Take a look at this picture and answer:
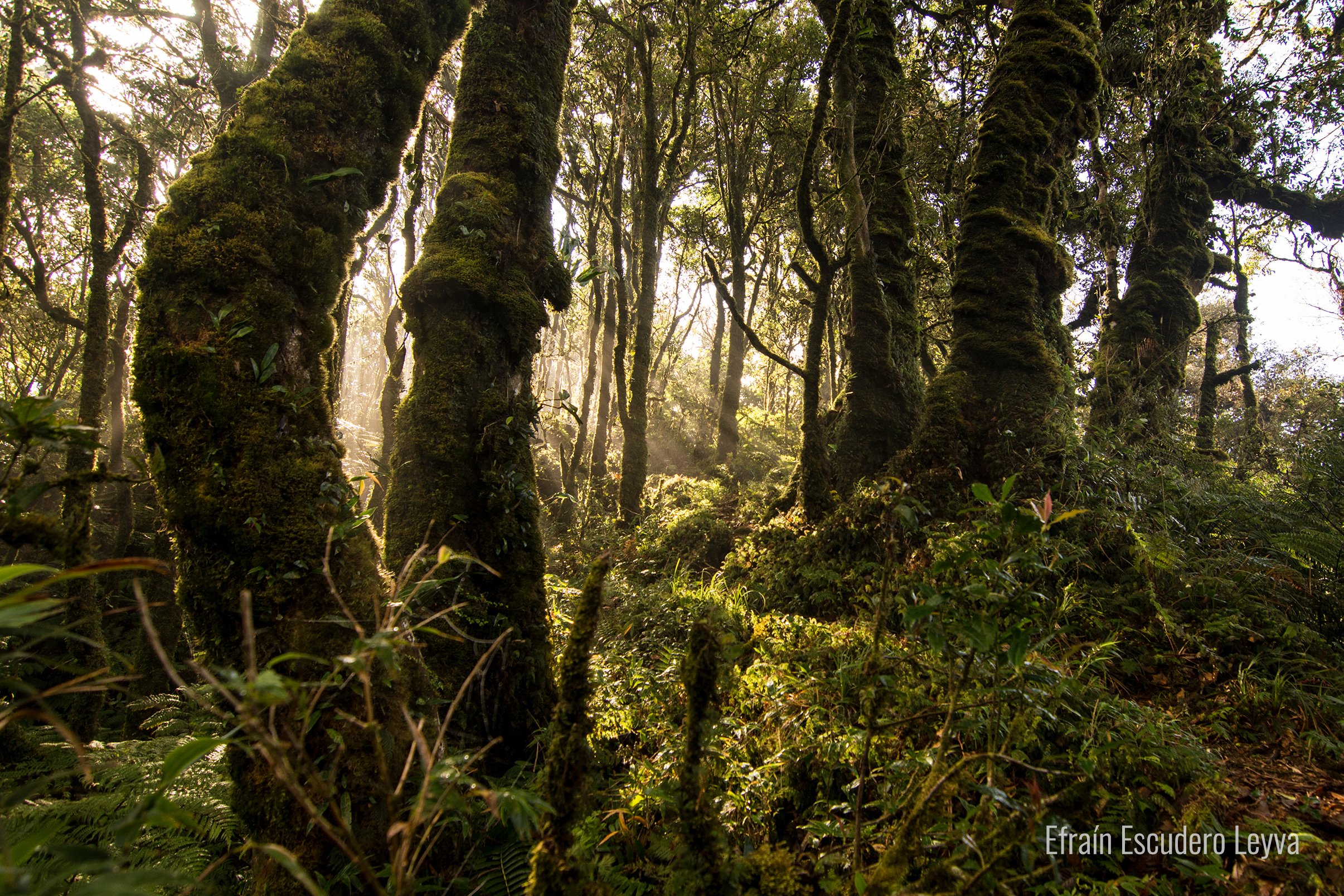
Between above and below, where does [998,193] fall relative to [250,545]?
above

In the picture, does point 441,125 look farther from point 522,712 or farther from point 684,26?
point 522,712

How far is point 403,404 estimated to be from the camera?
3326mm

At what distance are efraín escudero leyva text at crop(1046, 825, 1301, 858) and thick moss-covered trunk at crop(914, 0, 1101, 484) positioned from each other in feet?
10.7

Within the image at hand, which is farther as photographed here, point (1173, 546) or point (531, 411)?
point (1173, 546)

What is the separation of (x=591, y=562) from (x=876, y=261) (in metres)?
5.41

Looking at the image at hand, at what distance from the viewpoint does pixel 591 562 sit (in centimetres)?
399

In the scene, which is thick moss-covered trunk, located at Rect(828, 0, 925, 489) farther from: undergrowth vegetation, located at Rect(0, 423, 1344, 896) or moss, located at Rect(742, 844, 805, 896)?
moss, located at Rect(742, 844, 805, 896)

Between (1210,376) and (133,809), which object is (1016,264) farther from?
(1210,376)

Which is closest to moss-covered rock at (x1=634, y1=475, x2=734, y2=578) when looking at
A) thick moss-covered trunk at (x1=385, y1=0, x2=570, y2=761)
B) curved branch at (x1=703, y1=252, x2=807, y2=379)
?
curved branch at (x1=703, y1=252, x2=807, y2=379)

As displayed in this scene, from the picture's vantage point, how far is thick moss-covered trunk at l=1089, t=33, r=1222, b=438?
887 cm

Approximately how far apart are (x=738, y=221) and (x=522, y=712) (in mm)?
9582

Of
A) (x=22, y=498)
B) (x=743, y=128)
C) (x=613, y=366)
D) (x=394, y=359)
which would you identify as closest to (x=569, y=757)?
(x=22, y=498)

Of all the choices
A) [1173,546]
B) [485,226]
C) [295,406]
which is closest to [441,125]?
[485,226]

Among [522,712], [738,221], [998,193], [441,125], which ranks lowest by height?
[522,712]
